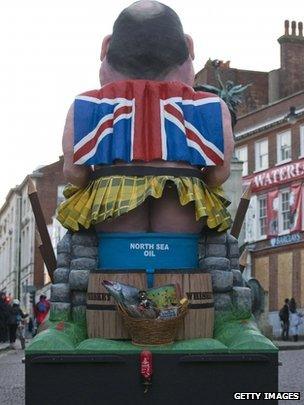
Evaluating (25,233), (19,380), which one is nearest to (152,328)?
(19,380)

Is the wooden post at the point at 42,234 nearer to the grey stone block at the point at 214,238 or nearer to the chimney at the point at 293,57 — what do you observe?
the grey stone block at the point at 214,238

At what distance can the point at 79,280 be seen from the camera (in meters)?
4.74

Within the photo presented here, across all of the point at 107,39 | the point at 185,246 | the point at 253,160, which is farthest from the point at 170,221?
the point at 253,160

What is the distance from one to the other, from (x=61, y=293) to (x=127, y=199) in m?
0.63

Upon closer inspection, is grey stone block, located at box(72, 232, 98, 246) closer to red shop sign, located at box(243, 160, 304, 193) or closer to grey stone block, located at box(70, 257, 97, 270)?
grey stone block, located at box(70, 257, 97, 270)

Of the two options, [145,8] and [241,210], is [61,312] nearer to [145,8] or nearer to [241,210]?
[241,210]

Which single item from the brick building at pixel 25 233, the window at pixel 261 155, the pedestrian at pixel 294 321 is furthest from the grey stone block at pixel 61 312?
the brick building at pixel 25 233

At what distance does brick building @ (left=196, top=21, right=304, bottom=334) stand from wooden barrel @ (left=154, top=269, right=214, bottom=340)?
29462 millimetres

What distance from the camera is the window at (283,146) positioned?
3706cm

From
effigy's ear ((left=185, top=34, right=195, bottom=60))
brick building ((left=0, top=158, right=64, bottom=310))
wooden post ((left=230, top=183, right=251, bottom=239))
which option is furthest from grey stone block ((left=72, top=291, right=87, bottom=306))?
brick building ((left=0, top=158, right=64, bottom=310))

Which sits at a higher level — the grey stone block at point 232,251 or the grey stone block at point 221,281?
the grey stone block at point 232,251

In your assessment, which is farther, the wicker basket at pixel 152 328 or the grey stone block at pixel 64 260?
the grey stone block at pixel 64 260

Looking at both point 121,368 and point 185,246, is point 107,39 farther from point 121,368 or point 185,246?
point 121,368

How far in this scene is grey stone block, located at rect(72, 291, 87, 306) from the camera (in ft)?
15.6
